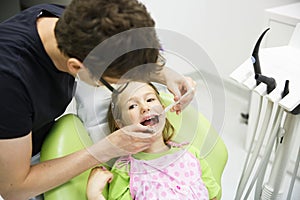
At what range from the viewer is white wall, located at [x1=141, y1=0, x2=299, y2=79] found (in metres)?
2.02

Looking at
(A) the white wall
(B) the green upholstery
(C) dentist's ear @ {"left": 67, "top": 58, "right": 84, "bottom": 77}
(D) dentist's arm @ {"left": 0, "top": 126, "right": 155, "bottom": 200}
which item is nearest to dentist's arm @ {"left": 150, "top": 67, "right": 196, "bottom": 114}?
(B) the green upholstery

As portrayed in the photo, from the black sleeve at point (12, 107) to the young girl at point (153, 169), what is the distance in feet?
0.70

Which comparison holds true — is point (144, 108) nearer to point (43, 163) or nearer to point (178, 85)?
point (178, 85)

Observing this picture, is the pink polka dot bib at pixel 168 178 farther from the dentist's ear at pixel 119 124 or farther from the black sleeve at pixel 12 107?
the black sleeve at pixel 12 107

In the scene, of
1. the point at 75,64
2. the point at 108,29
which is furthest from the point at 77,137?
the point at 108,29

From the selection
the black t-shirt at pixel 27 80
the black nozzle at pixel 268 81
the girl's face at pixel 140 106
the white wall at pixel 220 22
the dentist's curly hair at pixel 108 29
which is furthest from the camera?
the white wall at pixel 220 22

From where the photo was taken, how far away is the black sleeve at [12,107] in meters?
0.74

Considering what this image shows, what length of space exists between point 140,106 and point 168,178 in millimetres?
235

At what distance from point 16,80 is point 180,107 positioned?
1.42 ft

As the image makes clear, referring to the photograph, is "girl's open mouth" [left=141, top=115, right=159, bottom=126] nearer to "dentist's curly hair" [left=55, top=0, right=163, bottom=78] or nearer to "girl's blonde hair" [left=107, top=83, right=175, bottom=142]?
"girl's blonde hair" [left=107, top=83, right=175, bottom=142]

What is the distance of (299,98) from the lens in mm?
923

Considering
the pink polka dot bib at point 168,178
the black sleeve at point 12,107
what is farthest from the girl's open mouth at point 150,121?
the black sleeve at point 12,107

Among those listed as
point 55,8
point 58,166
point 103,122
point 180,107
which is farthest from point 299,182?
point 55,8

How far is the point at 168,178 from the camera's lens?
977mm
